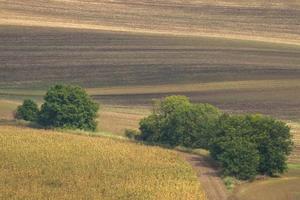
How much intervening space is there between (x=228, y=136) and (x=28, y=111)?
2040 centimetres

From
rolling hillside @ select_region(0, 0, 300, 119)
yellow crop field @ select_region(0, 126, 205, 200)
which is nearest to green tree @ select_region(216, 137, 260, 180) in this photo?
yellow crop field @ select_region(0, 126, 205, 200)

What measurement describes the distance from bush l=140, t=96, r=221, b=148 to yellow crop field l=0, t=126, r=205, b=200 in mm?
2626

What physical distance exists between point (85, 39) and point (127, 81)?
18825 mm

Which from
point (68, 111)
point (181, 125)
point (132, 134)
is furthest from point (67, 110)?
point (181, 125)

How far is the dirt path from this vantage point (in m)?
56.9

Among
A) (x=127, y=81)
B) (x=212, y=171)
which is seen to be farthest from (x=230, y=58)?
(x=212, y=171)

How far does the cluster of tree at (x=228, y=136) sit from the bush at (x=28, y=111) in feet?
31.2

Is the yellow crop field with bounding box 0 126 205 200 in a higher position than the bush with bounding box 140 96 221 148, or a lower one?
lower

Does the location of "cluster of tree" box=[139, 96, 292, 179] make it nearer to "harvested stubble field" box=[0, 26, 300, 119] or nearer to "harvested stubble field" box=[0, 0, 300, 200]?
"harvested stubble field" box=[0, 0, 300, 200]

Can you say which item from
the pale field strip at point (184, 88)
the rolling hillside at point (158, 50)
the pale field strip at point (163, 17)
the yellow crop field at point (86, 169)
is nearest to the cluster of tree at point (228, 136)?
the yellow crop field at point (86, 169)

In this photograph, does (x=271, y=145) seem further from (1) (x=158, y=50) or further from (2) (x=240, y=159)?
(1) (x=158, y=50)

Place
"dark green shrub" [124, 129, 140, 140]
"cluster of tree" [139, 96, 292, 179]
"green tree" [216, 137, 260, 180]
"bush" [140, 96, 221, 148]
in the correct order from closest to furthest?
"green tree" [216, 137, 260, 180] < "cluster of tree" [139, 96, 292, 179] < "bush" [140, 96, 221, 148] < "dark green shrub" [124, 129, 140, 140]

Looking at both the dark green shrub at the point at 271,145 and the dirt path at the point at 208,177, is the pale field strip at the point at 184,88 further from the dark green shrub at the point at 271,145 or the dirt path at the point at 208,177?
the dark green shrub at the point at 271,145

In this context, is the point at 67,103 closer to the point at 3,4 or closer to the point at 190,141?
the point at 190,141
